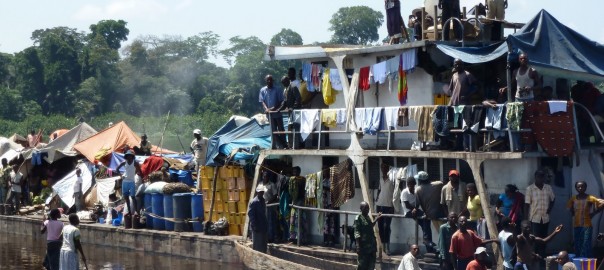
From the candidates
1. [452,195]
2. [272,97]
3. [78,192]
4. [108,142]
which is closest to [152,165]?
[78,192]

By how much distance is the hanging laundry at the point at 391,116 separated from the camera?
65.8ft

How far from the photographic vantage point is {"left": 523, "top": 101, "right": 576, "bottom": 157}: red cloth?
1733 cm

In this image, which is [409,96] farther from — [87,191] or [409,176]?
[87,191]

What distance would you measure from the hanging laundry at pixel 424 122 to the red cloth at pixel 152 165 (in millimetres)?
11043

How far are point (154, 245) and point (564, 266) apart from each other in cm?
1444

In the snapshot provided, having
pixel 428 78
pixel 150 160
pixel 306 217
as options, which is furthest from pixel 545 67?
pixel 150 160

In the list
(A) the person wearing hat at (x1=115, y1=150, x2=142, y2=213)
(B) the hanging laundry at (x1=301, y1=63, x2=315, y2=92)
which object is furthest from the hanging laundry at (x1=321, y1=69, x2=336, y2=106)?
(A) the person wearing hat at (x1=115, y1=150, x2=142, y2=213)

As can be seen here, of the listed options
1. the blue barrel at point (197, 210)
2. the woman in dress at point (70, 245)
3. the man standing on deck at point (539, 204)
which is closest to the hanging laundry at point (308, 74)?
the blue barrel at point (197, 210)

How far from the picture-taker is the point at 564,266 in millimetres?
14367

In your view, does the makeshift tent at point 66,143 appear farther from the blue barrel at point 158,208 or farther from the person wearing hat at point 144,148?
the blue barrel at point 158,208

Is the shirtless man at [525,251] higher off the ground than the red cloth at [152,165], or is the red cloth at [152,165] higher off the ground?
the red cloth at [152,165]

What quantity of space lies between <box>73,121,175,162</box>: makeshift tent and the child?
1790cm

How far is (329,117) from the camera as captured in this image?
71.9 feet

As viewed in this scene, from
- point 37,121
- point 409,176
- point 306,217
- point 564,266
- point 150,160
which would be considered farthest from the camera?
point 37,121
